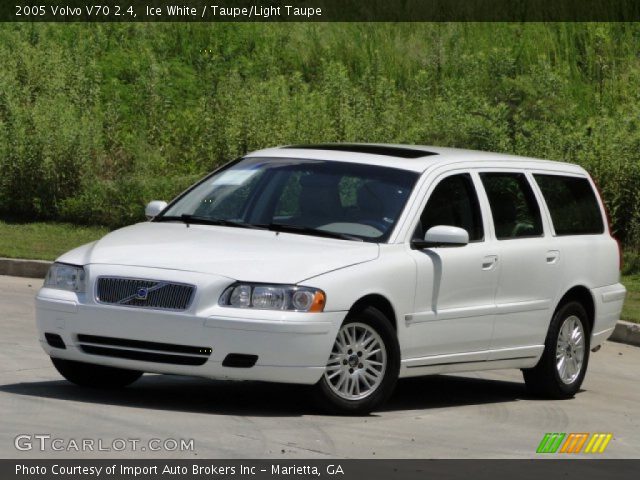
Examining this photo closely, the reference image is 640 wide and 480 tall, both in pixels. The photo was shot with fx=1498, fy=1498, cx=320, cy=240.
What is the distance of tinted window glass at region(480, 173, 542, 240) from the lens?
10.6m

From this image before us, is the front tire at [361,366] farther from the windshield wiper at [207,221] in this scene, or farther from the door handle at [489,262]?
the door handle at [489,262]

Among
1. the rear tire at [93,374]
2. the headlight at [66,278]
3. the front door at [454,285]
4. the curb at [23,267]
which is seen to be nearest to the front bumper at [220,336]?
the headlight at [66,278]

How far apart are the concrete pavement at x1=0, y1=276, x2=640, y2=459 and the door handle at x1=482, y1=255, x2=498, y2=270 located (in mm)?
972

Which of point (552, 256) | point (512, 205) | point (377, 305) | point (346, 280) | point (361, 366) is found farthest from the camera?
point (552, 256)

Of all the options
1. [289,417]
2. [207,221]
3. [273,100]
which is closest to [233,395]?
[289,417]

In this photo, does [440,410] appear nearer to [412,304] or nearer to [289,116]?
[412,304]

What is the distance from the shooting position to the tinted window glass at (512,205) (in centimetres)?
1059

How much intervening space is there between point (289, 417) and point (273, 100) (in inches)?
603

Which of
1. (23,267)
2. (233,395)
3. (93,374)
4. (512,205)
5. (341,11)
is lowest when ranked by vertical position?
(23,267)

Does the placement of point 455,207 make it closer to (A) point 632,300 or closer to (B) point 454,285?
(B) point 454,285

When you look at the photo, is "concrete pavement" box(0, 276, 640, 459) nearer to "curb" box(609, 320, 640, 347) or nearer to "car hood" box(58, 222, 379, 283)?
"car hood" box(58, 222, 379, 283)

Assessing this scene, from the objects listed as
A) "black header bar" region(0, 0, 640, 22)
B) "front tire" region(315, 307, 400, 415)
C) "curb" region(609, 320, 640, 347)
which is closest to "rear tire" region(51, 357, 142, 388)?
"front tire" region(315, 307, 400, 415)

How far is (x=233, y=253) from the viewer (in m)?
8.91
